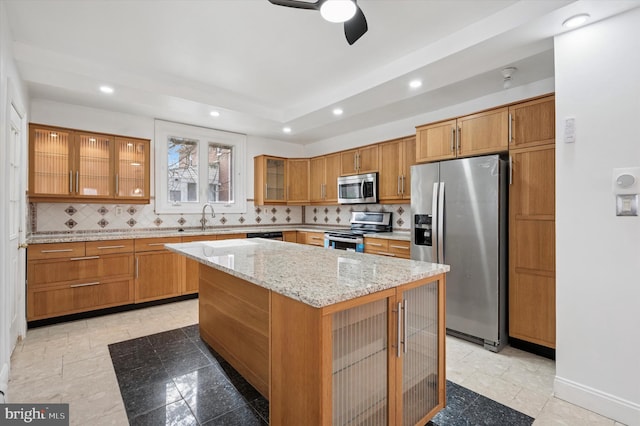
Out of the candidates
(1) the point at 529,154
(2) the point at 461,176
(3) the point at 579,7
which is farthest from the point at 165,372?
(3) the point at 579,7

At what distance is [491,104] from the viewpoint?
3.51m

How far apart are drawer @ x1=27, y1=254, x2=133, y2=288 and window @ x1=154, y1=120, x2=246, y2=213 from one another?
99 centimetres

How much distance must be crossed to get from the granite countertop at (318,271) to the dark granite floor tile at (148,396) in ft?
3.06

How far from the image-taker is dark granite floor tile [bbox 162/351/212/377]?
2348 mm

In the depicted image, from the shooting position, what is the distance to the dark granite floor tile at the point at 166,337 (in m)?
2.86

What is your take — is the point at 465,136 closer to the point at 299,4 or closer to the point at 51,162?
the point at 299,4

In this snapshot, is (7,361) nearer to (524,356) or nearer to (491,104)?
(524,356)

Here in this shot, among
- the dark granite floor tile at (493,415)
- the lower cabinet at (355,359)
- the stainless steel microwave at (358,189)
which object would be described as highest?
the stainless steel microwave at (358,189)

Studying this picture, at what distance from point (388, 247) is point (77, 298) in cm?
371

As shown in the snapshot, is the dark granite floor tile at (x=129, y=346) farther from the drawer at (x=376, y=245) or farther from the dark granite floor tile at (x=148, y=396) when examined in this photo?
the drawer at (x=376, y=245)

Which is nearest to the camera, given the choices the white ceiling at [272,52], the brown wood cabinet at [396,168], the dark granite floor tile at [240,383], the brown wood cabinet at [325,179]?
the dark granite floor tile at [240,383]

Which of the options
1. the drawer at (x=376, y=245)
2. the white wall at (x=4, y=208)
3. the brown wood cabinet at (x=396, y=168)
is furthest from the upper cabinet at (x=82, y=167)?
the brown wood cabinet at (x=396, y=168)

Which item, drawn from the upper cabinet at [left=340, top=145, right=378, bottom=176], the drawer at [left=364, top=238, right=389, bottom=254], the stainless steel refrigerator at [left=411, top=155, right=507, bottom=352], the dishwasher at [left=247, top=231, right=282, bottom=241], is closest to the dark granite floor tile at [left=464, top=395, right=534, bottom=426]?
the stainless steel refrigerator at [left=411, top=155, right=507, bottom=352]

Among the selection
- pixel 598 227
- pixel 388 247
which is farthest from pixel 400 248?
pixel 598 227
